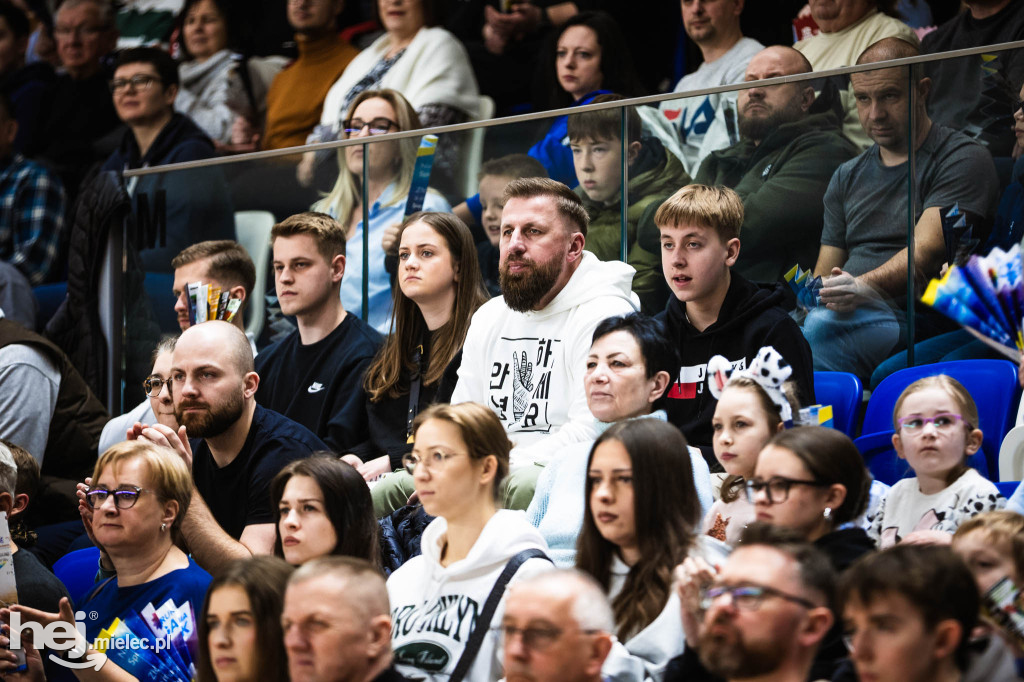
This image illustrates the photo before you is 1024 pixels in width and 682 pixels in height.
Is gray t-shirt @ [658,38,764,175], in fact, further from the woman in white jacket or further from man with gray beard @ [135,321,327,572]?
the woman in white jacket

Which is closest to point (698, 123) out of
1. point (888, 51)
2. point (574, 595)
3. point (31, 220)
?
point (888, 51)

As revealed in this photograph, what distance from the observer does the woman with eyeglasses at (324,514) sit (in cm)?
330

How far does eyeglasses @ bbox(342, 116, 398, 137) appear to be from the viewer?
505cm

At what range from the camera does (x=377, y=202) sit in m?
4.89

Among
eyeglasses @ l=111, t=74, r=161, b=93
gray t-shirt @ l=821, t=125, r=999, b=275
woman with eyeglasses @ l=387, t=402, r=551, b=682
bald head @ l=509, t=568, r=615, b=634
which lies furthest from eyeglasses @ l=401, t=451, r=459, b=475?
eyeglasses @ l=111, t=74, r=161, b=93

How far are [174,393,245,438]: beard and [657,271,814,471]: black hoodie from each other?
1.29 meters

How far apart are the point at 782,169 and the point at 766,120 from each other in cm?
17

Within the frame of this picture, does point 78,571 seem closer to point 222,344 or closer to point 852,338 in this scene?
point 222,344

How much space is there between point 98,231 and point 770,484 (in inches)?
144

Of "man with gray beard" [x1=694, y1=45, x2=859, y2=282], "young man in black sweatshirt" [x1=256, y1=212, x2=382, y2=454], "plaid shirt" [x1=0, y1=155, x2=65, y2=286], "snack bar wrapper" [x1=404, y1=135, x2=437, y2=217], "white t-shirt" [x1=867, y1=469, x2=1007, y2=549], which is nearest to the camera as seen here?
"white t-shirt" [x1=867, y1=469, x2=1007, y2=549]

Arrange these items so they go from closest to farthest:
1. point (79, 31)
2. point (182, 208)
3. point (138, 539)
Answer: point (138, 539) → point (182, 208) → point (79, 31)

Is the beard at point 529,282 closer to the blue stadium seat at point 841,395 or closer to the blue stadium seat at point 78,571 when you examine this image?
the blue stadium seat at point 841,395

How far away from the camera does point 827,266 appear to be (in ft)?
13.2

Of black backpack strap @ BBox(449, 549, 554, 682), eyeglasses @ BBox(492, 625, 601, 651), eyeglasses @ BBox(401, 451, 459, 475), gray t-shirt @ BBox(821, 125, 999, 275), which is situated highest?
gray t-shirt @ BBox(821, 125, 999, 275)
